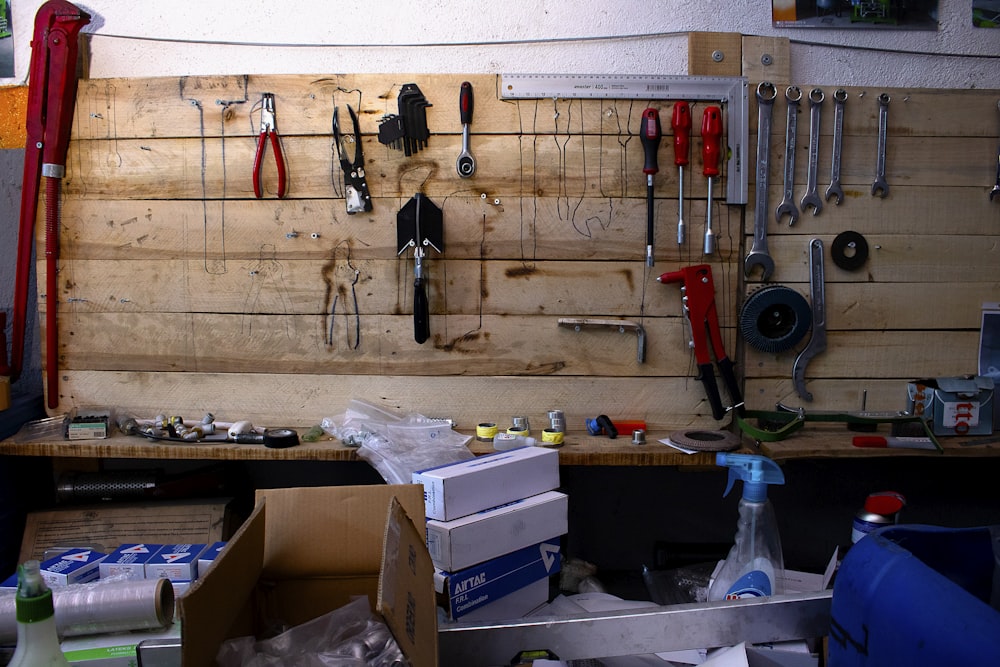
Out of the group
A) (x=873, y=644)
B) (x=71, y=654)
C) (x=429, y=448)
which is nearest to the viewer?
(x=873, y=644)

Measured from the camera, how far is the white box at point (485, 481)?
3.75ft

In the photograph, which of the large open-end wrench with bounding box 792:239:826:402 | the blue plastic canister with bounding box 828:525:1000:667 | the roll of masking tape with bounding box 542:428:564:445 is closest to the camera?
the blue plastic canister with bounding box 828:525:1000:667

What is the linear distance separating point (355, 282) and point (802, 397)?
118cm

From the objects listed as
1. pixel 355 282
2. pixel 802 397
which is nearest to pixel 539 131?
pixel 355 282

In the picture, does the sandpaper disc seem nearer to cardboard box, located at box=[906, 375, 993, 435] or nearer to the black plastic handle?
cardboard box, located at box=[906, 375, 993, 435]

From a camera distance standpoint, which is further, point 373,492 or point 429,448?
point 429,448

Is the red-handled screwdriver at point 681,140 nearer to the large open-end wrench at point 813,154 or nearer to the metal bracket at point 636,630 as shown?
the large open-end wrench at point 813,154

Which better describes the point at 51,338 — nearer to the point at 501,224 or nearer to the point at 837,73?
the point at 501,224

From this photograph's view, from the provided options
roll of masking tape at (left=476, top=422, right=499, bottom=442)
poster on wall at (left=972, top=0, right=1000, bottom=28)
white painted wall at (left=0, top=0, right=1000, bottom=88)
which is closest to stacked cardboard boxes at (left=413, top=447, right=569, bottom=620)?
roll of masking tape at (left=476, top=422, right=499, bottom=442)

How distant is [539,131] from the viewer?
5.50 ft

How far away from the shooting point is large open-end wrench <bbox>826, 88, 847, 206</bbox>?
1642mm

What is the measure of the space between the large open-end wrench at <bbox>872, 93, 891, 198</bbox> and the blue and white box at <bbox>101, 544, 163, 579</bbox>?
1.78 m

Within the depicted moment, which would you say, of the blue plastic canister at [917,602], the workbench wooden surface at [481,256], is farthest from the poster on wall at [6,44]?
the blue plastic canister at [917,602]

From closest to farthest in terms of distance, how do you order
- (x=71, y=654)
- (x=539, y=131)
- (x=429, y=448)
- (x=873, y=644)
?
1. (x=873, y=644)
2. (x=71, y=654)
3. (x=429, y=448)
4. (x=539, y=131)
